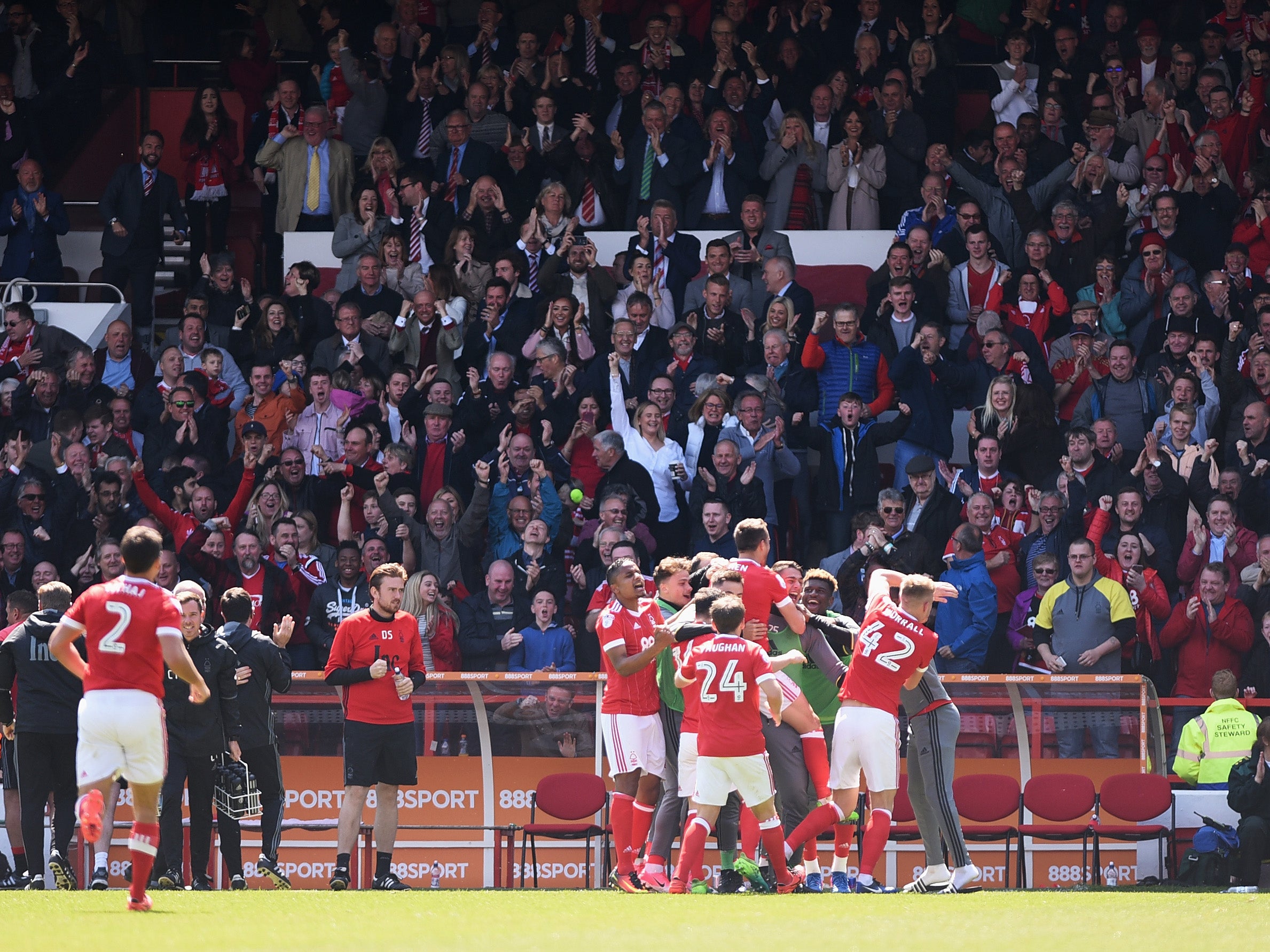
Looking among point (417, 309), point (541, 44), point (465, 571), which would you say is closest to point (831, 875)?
point (465, 571)

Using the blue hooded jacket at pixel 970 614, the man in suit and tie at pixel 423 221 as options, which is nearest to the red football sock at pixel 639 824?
the blue hooded jacket at pixel 970 614

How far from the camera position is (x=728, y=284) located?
16219 mm

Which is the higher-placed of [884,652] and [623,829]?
[884,652]

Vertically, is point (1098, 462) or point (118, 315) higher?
point (118, 315)

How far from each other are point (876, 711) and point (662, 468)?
4.97 metres

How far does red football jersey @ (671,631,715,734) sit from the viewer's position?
34.1 ft

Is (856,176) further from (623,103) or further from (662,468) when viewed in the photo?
(662,468)

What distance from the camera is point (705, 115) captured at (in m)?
18.3

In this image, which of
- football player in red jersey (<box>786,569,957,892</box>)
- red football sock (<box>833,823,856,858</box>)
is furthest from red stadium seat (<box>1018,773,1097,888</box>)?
football player in red jersey (<box>786,569,957,892</box>)

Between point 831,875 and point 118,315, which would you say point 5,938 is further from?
point 118,315

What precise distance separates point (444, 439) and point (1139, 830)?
21.8 ft

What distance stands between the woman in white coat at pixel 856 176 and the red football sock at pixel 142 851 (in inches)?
438

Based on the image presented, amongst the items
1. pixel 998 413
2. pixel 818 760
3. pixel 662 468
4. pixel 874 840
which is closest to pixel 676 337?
pixel 662 468

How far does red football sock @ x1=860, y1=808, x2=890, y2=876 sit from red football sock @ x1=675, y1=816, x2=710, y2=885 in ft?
3.19
